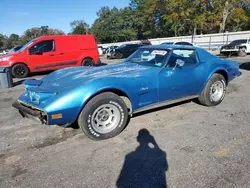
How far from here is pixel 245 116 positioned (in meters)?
4.20

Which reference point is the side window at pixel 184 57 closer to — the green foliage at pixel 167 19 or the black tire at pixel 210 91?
the black tire at pixel 210 91

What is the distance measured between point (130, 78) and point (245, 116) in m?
2.46

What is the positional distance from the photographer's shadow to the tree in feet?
253

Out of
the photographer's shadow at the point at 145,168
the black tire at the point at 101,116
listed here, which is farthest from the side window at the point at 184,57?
the photographer's shadow at the point at 145,168

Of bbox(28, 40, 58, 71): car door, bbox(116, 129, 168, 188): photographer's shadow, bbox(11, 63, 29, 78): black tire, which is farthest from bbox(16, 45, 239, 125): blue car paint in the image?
bbox(11, 63, 29, 78): black tire

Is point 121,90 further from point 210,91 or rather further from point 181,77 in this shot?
point 210,91

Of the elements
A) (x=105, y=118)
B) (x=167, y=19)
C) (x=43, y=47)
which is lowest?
(x=105, y=118)

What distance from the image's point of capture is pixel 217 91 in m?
4.99

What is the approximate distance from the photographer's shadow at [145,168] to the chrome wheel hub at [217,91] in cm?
234

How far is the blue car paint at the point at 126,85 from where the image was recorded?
3.08m

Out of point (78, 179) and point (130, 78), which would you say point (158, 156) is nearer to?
point (78, 179)

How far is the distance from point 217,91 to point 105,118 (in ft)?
9.63

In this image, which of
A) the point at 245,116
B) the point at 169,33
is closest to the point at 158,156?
the point at 245,116

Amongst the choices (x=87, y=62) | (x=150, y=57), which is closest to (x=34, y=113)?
(x=150, y=57)
